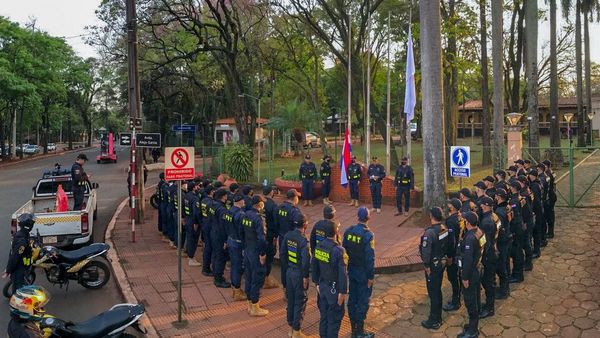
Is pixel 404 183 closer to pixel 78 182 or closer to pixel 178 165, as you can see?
→ pixel 178 165

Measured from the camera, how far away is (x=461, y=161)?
1095cm

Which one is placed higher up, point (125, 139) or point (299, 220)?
point (125, 139)

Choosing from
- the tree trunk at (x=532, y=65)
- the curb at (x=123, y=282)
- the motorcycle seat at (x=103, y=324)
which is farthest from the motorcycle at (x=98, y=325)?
the tree trunk at (x=532, y=65)

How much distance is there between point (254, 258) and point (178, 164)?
6.28 feet

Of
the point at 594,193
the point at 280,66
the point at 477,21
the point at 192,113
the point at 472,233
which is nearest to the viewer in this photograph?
the point at 472,233

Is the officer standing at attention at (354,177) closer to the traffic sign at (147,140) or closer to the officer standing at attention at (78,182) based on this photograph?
the traffic sign at (147,140)

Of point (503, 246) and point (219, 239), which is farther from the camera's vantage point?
point (219, 239)

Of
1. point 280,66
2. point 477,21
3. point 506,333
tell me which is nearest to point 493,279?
point 506,333

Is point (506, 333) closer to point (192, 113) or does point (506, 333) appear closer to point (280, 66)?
point (280, 66)

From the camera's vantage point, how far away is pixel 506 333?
640 centimetres

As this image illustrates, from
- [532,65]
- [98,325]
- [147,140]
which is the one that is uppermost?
[532,65]

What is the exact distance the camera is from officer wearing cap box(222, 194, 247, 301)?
7.64 metres

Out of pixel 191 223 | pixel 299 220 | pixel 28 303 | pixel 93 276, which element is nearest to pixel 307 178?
pixel 191 223

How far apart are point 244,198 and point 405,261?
11.0 feet
